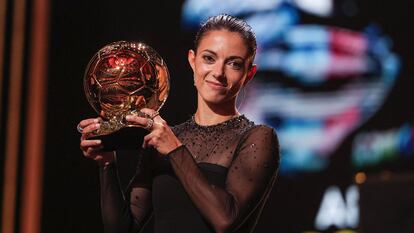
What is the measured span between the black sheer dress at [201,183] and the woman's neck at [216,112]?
0.05 feet

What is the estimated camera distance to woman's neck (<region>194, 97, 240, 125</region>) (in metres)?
1.56

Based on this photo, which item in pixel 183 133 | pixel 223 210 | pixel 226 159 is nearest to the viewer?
pixel 223 210

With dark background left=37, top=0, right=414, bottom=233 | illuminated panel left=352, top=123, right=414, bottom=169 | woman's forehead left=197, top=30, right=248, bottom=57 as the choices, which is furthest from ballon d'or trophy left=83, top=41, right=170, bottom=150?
illuminated panel left=352, top=123, right=414, bottom=169

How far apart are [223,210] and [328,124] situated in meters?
1.69

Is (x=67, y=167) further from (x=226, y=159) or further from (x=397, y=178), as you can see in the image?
(x=397, y=178)

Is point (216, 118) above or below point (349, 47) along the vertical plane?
below

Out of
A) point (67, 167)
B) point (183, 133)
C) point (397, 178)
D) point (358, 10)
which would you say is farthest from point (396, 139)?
point (397, 178)

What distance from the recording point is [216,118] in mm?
1567

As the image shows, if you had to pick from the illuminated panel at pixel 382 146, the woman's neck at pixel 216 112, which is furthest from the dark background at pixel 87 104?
the woman's neck at pixel 216 112

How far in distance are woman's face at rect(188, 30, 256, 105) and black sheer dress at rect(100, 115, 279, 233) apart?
0.26ft

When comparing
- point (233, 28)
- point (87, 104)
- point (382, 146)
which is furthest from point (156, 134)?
point (382, 146)

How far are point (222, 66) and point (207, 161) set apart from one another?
19 cm

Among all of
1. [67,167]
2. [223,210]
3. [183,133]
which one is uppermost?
[183,133]

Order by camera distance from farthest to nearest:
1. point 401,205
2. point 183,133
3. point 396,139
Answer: point 396,139 → point 183,133 → point 401,205
